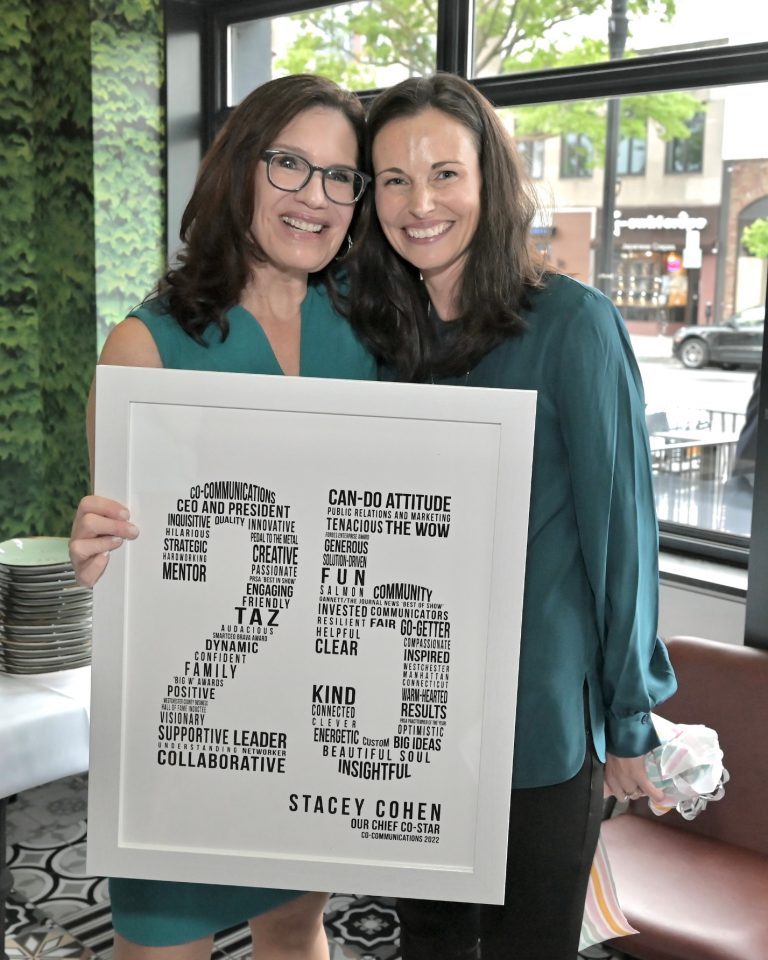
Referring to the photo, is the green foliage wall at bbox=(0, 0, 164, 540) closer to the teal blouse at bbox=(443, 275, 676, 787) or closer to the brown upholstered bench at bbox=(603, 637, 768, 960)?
the brown upholstered bench at bbox=(603, 637, 768, 960)

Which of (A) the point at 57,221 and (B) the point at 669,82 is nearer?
(B) the point at 669,82

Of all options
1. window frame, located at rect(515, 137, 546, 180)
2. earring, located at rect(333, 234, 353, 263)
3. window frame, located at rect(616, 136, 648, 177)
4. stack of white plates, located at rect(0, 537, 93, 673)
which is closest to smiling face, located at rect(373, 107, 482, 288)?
earring, located at rect(333, 234, 353, 263)

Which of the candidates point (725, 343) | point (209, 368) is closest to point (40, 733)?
point (209, 368)

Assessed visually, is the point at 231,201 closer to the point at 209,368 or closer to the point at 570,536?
the point at 209,368

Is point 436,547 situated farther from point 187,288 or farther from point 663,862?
point 663,862

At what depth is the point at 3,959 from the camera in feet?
7.09

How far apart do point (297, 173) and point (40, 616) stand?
47.4 inches

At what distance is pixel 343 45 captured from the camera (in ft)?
12.3

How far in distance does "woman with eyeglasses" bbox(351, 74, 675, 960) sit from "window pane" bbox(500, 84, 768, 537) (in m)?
1.61

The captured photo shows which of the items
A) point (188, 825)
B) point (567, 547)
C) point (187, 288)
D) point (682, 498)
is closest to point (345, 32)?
point (682, 498)

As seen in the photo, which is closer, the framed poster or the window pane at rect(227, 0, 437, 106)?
the framed poster

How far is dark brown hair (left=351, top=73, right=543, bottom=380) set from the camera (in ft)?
4.70

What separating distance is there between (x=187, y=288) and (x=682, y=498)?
218 cm

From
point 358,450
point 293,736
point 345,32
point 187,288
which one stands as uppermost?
point 345,32
